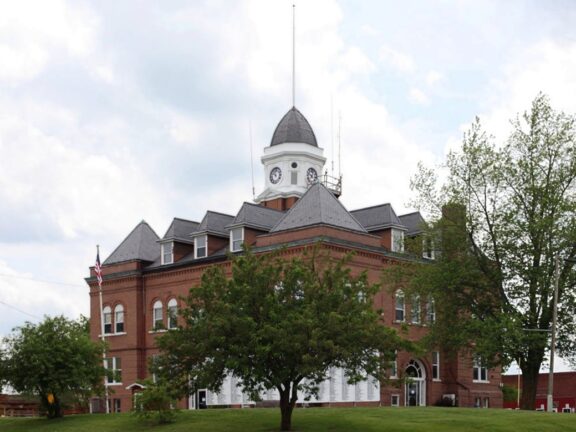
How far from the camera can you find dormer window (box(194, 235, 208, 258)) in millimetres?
63031

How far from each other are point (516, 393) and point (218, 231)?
34475 mm

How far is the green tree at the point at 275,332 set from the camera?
35.8 metres

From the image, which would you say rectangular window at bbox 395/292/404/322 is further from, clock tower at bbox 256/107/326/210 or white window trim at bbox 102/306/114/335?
white window trim at bbox 102/306/114/335

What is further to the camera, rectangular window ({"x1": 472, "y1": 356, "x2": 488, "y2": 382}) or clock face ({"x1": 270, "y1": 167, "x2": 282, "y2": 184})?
clock face ({"x1": 270, "y1": 167, "x2": 282, "y2": 184})

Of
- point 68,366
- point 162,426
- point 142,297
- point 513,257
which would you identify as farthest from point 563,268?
point 142,297

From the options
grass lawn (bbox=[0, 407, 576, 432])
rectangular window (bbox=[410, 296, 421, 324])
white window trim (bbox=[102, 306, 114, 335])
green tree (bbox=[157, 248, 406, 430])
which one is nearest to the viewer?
green tree (bbox=[157, 248, 406, 430])

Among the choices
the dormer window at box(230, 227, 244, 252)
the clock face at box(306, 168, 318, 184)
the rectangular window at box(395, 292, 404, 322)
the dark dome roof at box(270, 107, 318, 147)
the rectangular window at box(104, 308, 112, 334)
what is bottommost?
the rectangular window at box(104, 308, 112, 334)

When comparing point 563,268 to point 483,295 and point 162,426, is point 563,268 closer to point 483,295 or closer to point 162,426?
point 483,295

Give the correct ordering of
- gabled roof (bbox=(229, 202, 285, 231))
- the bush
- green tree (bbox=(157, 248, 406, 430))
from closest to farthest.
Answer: green tree (bbox=(157, 248, 406, 430)) → the bush → gabled roof (bbox=(229, 202, 285, 231))

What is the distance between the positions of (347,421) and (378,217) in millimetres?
23876

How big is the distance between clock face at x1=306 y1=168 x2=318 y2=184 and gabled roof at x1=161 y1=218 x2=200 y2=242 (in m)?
9.69

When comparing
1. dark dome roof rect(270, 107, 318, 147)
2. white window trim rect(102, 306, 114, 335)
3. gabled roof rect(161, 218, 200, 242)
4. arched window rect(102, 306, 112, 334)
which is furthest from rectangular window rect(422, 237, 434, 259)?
arched window rect(102, 306, 112, 334)

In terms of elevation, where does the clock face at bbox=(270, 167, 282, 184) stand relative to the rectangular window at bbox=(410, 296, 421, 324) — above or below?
above

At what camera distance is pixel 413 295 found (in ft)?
161
